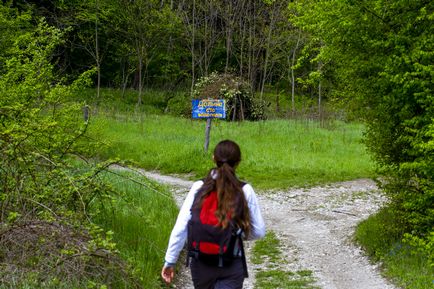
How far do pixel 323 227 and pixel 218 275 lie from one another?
7.64m

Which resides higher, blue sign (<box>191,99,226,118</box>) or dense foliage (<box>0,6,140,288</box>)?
blue sign (<box>191,99,226,118</box>)

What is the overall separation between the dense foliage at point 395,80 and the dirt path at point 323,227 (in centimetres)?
98

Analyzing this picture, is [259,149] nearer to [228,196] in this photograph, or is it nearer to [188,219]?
[188,219]

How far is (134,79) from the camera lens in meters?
A: 44.7

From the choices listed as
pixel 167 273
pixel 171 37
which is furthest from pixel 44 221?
pixel 171 37

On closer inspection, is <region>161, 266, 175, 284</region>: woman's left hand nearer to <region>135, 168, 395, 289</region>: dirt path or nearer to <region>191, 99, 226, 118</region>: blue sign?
<region>135, 168, 395, 289</region>: dirt path

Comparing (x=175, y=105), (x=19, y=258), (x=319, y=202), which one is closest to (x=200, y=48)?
(x=175, y=105)

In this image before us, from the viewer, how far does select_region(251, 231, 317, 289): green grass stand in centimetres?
763

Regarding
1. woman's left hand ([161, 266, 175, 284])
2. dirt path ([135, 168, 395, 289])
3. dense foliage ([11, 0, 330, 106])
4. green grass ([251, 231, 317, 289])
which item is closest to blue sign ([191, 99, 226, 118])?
dirt path ([135, 168, 395, 289])

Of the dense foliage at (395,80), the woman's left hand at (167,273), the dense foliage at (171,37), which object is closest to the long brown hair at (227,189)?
the woman's left hand at (167,273)

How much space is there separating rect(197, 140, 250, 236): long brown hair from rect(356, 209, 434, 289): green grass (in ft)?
12.6

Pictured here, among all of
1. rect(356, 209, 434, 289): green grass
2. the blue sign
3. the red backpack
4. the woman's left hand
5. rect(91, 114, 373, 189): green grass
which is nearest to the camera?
the red backpack

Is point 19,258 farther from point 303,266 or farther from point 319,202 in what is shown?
point 319,202

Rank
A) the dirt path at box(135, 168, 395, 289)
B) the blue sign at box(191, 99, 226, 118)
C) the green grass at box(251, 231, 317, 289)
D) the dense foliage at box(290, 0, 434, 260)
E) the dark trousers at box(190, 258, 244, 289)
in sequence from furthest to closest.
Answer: the blue sign at box(191, 99, 226, 118), the dirt path at box(135, 168, 395, 289), the green grass at box(251, 231, 317, 289), the dense foliage at box(290, 0, 434, 260), the dark trousers at box(190, 258, 244, 289)
